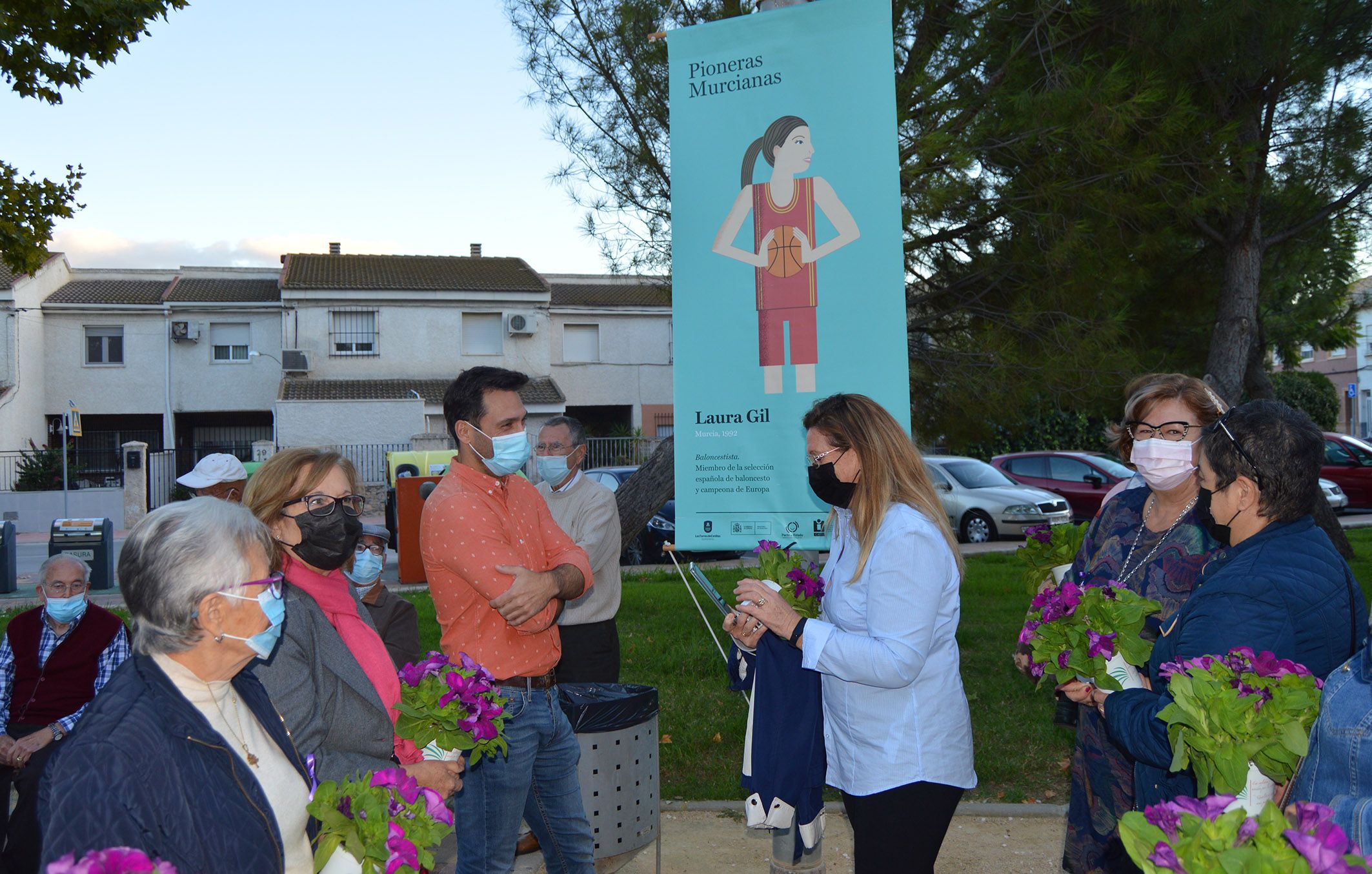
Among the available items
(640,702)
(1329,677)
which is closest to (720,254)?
(640,702)

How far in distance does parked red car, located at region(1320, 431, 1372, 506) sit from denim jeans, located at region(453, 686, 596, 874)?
2084 centimetres

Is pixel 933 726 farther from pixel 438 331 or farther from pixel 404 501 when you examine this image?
pixel 438 331

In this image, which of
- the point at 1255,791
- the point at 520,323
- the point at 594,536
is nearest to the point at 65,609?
the point at 594,536

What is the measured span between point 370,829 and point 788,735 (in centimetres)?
164

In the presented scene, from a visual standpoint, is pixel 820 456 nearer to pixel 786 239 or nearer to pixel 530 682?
pixel 530 682

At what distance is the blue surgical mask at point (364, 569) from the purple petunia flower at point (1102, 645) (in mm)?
3265

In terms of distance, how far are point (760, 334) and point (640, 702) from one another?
162 cm

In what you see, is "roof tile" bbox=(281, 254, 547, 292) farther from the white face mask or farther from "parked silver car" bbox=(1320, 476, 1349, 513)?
the white face mask

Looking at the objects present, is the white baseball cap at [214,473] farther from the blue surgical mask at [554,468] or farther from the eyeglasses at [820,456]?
the eyeglasses at [820,456]

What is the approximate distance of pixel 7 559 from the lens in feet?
44.4

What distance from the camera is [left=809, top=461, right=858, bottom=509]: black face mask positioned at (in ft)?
10.1

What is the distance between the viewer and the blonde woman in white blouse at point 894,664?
8.95ft

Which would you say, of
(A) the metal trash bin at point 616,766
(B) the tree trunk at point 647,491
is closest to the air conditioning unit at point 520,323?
(B) the tree trunk at point 647,491

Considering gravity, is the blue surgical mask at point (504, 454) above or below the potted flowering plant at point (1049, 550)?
above
